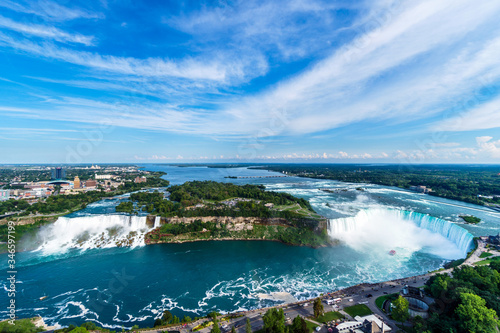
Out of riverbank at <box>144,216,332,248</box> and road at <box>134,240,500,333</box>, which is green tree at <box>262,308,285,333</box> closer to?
road at <box>134,240,500,333</box>

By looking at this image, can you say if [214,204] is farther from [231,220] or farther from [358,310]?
[358,310]

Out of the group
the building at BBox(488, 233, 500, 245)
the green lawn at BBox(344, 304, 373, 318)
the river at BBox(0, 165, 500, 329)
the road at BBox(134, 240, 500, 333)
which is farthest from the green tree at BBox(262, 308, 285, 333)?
the building at BBox(488, 233, 500, 245)

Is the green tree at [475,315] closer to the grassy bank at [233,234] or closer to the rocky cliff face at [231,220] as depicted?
the grassy bank at [233,234]

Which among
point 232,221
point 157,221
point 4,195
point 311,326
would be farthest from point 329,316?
point 4,195

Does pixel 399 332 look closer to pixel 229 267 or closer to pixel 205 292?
pixel 205 292

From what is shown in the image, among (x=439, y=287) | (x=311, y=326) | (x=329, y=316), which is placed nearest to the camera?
(x=311, y=326)
